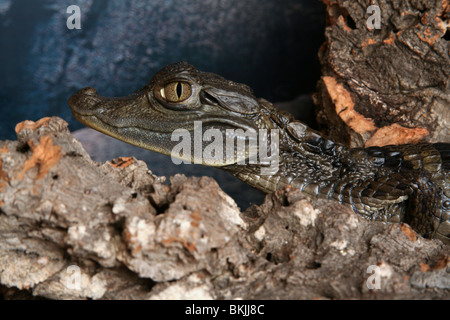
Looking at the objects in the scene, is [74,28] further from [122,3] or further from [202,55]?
[202,55]

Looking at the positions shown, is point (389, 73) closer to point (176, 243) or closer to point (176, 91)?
point (176, 91)

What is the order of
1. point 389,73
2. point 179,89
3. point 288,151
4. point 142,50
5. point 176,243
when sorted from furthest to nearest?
point 142,50
point 389,73
point 288,151
point 179,89
point 176,243

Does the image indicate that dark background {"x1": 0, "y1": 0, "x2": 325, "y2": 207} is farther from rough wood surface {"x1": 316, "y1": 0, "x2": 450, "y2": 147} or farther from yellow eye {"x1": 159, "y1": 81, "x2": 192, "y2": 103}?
yellow eye {"x1": 159, "y1": 81, "x2": 192, "y2": 103}

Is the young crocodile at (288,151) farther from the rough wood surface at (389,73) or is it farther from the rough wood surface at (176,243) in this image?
the rough wood surface at (176,243)

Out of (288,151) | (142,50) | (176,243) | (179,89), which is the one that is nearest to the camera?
(176,243)

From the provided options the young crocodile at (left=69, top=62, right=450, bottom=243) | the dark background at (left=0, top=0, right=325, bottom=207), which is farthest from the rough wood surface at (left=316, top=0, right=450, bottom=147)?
the dark background at (left=0, top=0, right=325, bottom=207)

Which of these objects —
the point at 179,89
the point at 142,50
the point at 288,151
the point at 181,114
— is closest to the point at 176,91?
the point at 179,89

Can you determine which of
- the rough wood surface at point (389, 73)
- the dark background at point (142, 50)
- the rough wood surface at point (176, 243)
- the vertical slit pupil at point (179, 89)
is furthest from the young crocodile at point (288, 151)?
the dark background at point (142, 50)
